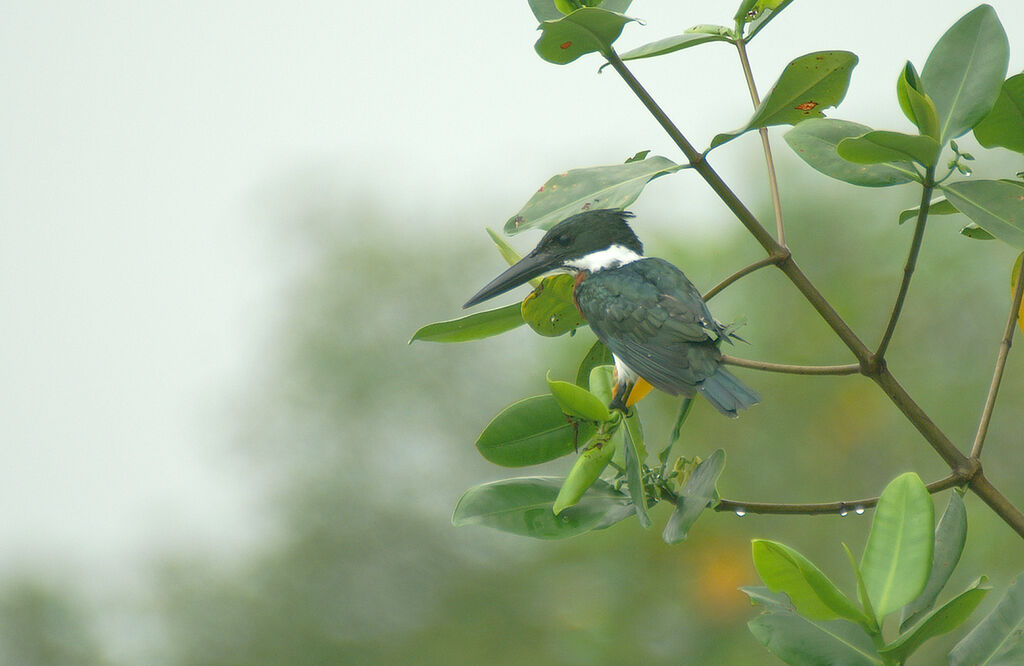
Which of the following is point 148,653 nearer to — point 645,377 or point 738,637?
point 738,637

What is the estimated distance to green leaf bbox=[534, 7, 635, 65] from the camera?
90 centimetres

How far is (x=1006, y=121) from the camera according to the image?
0.98 metres

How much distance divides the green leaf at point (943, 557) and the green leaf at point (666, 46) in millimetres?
534

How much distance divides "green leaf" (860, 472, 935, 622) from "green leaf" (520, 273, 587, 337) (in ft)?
1.53

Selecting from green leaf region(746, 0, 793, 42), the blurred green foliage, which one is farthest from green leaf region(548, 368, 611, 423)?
the blurred green foliage

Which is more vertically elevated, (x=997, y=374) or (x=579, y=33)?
(x=579, y=33)

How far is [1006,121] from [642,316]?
56 centimetres

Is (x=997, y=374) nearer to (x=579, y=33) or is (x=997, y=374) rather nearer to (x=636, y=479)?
(x=636, y=479)

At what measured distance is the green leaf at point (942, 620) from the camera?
0.69m

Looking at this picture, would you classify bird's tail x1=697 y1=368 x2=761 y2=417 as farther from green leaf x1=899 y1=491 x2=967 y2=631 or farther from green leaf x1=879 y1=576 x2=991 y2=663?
green leaf x1=879 y1=576 x2=991 y2=663

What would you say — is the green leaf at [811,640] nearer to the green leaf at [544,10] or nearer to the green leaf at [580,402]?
the green leaf at [580,402]

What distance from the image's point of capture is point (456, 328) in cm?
105

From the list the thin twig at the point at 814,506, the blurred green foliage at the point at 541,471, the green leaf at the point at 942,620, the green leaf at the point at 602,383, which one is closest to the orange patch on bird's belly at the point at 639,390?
the green leaf at the point at 602,383

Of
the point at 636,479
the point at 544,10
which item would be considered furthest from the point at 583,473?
the point at 544,10
